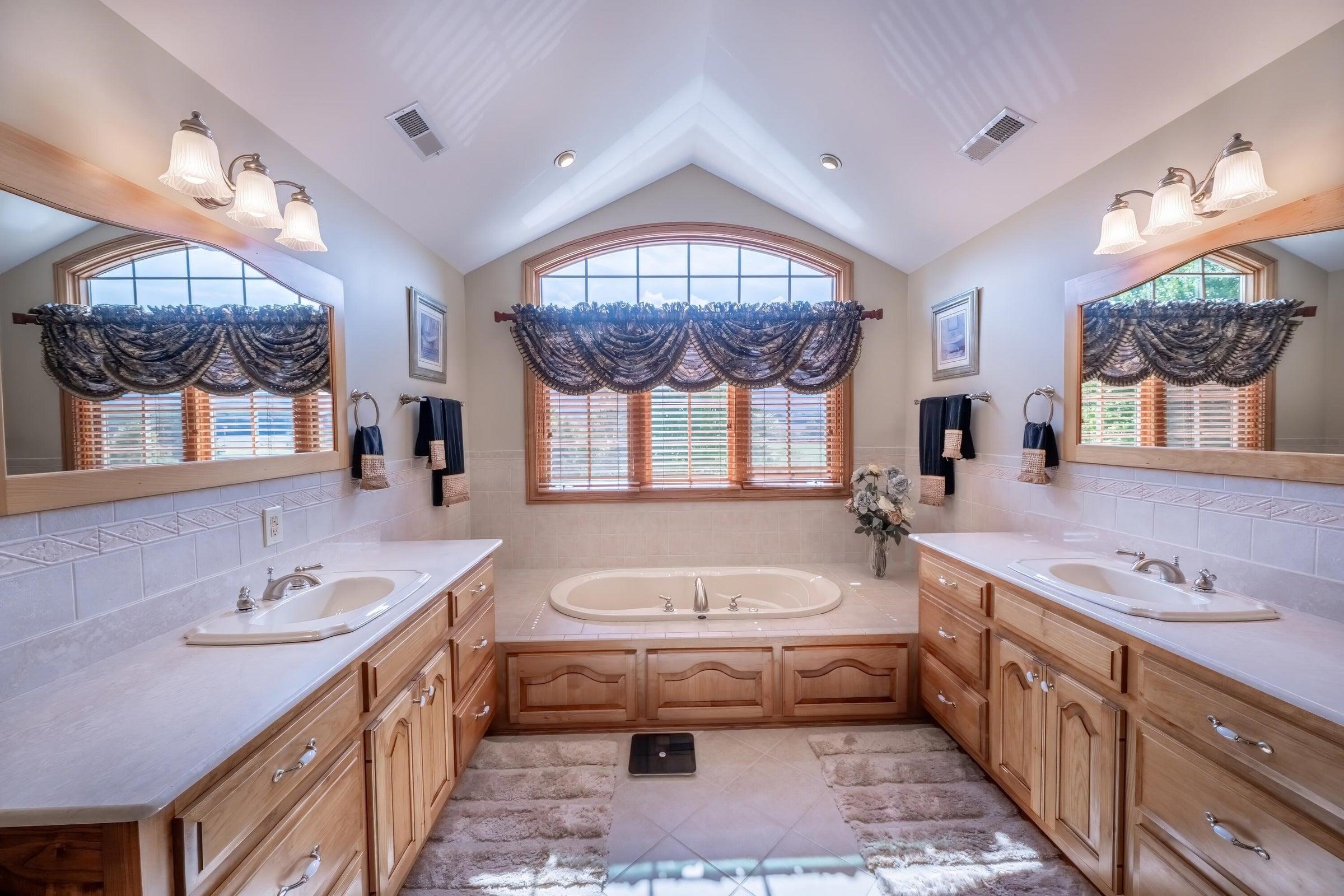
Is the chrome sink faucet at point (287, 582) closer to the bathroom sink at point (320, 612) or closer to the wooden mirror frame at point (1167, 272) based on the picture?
the bathroom sink at point (320, 612)

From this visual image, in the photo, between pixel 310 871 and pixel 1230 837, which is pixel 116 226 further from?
pixel 1230 837

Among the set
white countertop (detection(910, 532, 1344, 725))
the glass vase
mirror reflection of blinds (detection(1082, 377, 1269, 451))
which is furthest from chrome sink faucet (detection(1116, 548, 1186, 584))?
the glass vase

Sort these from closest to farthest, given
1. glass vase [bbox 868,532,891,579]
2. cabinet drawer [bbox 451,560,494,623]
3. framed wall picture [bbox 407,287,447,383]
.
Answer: cabinet drawer [bbox 451,560,494,623] → framed wall picture [bbox 407,287,447,383] → glass vase [bbox 868,532,891,579]

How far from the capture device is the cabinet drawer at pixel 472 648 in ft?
6.11

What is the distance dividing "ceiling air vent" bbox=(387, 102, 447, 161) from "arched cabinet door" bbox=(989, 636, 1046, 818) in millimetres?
2756

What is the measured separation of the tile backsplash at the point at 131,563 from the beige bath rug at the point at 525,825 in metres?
1.04

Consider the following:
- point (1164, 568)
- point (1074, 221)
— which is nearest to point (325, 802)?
point (1164, 568)

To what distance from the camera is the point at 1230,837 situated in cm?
108

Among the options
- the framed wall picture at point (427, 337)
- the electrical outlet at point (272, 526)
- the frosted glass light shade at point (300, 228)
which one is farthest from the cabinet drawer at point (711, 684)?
the frosted glass light shade at point (300, 228)

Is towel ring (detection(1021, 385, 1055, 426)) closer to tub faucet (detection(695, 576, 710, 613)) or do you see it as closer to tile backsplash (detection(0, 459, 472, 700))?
tub faucet (detection(695, 576, 710, 613))

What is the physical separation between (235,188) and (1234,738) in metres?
2.70

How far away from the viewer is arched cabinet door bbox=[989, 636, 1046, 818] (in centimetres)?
163

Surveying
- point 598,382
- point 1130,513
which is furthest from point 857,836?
point 598,382

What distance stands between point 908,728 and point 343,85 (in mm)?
3288
